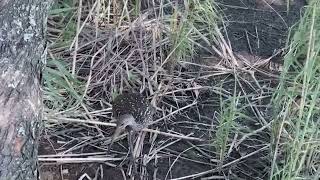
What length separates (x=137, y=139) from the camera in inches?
129

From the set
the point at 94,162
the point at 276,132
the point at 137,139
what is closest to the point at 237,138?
the point at 276,132

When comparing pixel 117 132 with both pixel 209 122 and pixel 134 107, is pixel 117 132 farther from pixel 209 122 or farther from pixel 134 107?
pixel 209 122

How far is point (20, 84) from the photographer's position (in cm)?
254

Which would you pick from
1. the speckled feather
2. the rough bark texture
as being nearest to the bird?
the speckled feather

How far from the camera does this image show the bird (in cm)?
313

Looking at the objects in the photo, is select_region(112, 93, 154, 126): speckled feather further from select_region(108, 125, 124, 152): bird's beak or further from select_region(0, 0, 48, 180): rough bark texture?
select_region(0, 0, 48, 180): rough bark texture

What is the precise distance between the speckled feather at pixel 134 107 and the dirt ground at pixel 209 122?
0.58 feet

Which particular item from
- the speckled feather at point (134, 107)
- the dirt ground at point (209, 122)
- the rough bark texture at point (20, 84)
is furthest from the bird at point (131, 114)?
the rough bark texture at point (20, 84)

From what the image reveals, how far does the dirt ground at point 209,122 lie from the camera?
309 cm

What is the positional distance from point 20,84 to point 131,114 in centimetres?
74

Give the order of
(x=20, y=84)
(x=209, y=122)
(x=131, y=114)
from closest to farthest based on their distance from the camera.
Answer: (x=20, y=84), (x=131, y=114), (x=209, y=122)

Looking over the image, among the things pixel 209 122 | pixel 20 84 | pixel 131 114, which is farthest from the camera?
pixel 209 122

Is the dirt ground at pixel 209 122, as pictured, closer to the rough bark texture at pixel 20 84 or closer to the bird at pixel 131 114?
the bird at pixel 131 114

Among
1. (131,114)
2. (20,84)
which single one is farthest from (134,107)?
(20,84)
